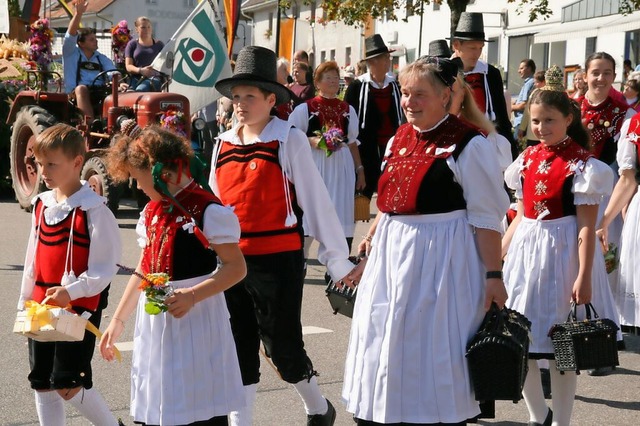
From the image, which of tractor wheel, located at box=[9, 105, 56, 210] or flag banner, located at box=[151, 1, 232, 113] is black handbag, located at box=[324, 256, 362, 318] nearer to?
flag banner, located at box=[151, 1, 232, 113]

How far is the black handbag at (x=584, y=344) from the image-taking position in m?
5.22

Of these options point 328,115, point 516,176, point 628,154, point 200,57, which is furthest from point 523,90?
point 516,176

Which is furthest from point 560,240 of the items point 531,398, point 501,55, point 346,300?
point 501,55

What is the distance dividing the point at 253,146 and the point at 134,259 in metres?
6.07

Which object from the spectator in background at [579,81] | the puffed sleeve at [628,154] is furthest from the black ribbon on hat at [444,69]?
the spectator in background at [579,81]

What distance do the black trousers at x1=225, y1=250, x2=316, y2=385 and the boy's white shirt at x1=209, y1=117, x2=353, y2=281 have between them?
18 centimetres

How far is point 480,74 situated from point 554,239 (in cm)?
224

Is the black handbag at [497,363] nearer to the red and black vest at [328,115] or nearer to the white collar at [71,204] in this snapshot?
the white collar at [71,204]

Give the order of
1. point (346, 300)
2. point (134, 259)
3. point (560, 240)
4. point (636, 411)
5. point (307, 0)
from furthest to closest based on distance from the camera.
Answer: point (307, 0)
point (134, 259)
point (636, 411)
point (560, 240)
point (346, 300)

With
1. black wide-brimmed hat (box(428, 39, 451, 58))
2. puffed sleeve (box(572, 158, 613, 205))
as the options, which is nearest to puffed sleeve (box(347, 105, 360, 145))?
black wide-brimmed hat (box(428, 39, 451, 58))

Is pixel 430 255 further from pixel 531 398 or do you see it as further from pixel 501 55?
pixel 501 55

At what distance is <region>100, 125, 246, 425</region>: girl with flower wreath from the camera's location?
423cm

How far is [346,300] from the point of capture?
5277mm

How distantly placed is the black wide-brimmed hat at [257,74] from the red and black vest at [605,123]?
328cm
